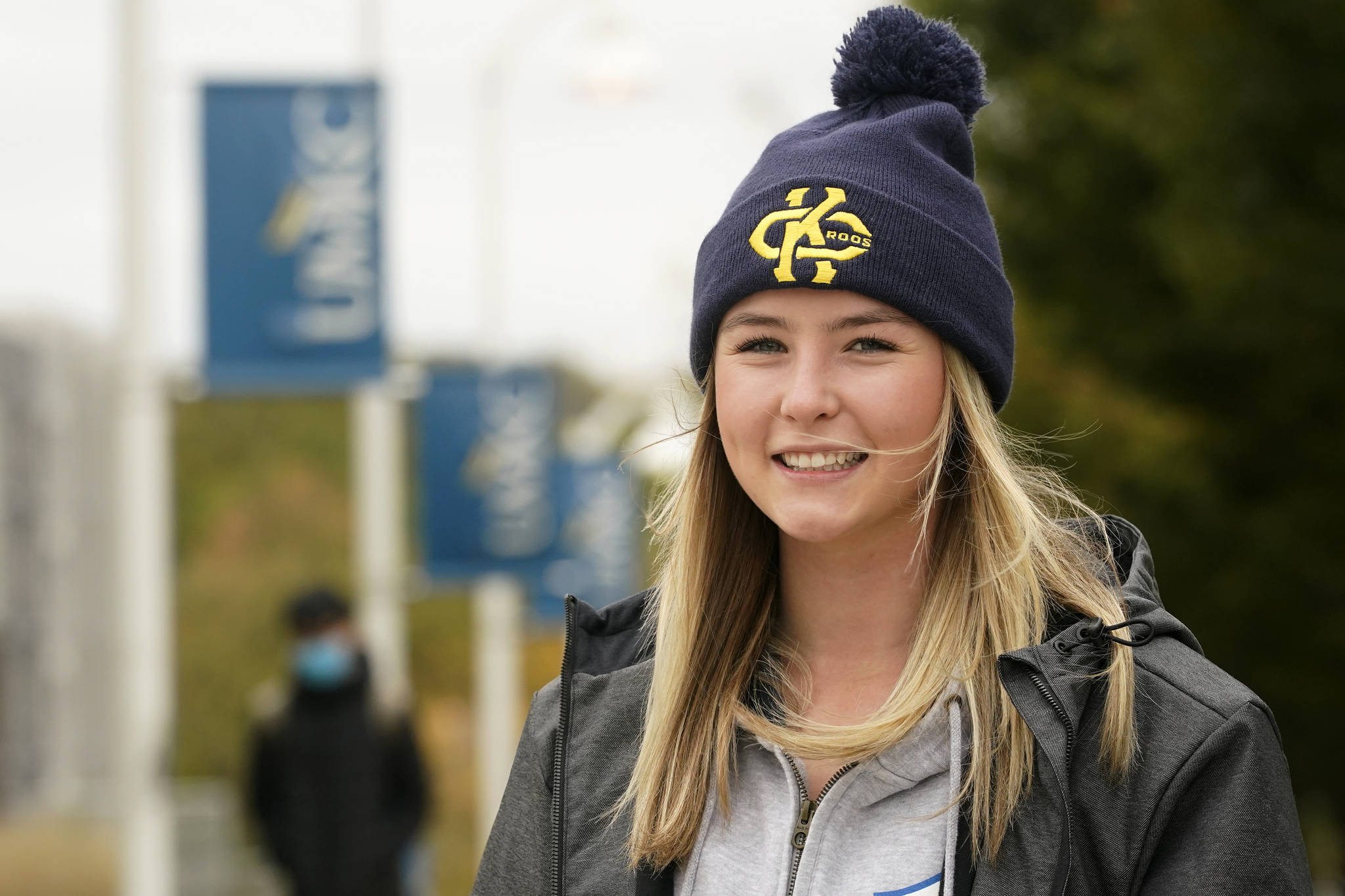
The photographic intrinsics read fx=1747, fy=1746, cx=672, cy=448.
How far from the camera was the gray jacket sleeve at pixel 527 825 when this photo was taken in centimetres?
245

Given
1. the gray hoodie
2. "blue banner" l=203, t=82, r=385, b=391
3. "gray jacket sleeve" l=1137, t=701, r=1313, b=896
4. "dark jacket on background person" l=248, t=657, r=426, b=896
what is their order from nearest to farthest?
"gray jacket sleeve" l=1137, t=701, r=1313, b=896, the gray hoodie, "dark jacket on background person" l=248, t=657, r=426, b=896, "blue banner" l=203, t=82, r=385, b=391

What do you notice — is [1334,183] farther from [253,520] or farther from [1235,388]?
[253,520]

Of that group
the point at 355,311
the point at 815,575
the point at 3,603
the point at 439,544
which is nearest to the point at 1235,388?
the point at 355,311

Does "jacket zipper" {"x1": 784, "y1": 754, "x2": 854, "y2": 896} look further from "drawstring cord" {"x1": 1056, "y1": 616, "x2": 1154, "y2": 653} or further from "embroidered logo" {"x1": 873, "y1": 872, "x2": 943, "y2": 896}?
"drawstring cord" {"x1": 1056, "y1": 616, "x2": 1154, "y2": 653}

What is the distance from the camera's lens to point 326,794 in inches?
300

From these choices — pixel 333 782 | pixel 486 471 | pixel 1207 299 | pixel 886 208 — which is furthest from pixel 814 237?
pixel 486 471

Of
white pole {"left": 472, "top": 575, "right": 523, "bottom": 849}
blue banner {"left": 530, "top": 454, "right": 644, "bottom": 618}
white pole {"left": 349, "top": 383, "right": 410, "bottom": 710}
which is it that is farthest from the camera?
blue banner {"left": 530, "top": 454, "right": 644, "bottom": 618}

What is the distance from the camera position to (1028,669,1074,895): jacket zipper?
205 centimetres

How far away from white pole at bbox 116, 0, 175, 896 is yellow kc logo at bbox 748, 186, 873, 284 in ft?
21.2

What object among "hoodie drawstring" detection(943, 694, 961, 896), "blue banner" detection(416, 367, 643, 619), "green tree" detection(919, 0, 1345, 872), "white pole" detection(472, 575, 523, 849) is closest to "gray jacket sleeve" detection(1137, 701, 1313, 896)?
"hoodie drawstring" detection(943, 694, 961, 896)

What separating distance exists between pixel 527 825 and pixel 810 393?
28.9 inches

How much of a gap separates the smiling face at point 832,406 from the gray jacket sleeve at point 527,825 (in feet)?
1.51

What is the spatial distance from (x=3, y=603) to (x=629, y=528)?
9.12m

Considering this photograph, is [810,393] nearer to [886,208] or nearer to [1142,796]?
[886,208]
